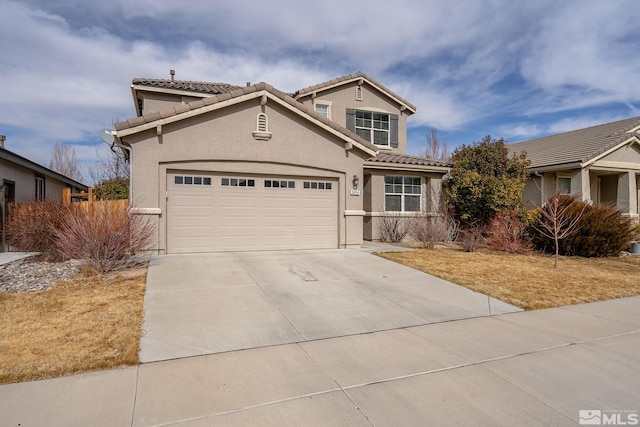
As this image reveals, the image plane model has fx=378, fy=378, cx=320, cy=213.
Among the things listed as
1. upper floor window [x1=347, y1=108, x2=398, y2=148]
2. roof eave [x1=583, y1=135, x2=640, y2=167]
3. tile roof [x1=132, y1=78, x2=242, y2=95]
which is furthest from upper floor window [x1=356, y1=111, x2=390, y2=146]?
roof eave [x1=583, y1=135, x2=640, y2=167]

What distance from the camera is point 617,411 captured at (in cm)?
345

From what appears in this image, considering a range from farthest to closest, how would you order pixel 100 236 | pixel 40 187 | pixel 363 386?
pixel 40 187, pixel 100 236, pixel 363 386

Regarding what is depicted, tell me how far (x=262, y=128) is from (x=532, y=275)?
8533mm

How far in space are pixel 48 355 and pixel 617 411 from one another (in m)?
5.87

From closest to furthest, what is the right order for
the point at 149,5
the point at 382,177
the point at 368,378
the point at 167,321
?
the point at 368,378
the point at 167,321
the point at 149,5
the point at 382,177

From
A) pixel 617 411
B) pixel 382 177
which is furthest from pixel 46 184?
pixel 617 411

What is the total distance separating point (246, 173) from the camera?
11.6 meters

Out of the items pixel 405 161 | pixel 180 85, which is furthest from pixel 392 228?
pixel 180 85

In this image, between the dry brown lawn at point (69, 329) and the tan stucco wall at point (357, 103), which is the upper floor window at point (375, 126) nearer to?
the tan stucco wall at point (357, 103)

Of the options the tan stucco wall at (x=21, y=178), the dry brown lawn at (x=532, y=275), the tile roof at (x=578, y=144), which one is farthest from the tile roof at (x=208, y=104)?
the tile roof at (x=578, y=144)

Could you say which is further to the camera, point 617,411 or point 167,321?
point 167,321

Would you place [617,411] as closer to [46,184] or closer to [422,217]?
[422,217]

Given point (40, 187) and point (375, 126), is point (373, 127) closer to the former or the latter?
point (375, 126)
